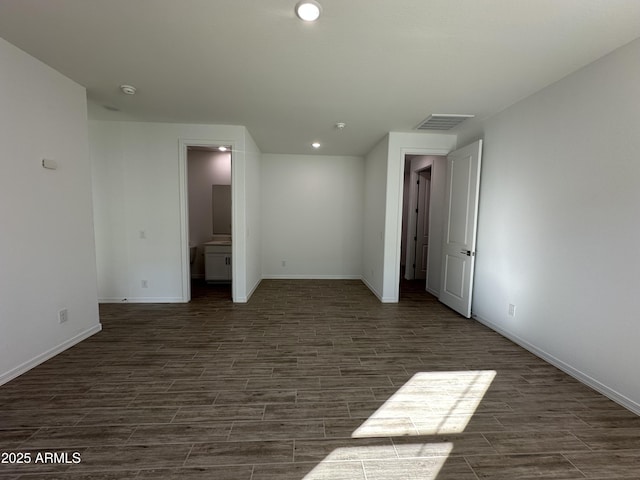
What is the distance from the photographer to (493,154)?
11.5ft

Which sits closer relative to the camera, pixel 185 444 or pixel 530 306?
pixel 185 444

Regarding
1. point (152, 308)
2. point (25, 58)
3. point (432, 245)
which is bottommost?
point (152, 308)

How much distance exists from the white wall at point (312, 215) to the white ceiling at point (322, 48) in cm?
252

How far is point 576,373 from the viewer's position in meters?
2.38

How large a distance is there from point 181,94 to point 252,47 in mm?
1293

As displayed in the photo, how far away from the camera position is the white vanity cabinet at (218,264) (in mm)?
5348

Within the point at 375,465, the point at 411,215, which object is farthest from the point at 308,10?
the point at 411,215

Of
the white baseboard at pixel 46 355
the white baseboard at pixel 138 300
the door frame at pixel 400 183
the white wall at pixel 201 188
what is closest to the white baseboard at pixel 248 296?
the white baseboard at pixel 138 300

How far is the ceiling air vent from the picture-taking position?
11.4 ft

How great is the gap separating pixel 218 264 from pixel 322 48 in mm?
4265

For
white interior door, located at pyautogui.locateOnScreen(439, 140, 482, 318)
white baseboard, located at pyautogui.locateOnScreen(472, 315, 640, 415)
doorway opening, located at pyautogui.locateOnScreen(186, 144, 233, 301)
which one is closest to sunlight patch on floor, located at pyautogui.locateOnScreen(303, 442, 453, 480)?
white baseboard, located at pyautogui.locateOnScreen(472, 315, 640, 415)

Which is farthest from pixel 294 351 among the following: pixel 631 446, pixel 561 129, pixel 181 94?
pixel 561 129

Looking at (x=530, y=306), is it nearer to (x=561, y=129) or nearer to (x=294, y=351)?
(x=561, y=129)

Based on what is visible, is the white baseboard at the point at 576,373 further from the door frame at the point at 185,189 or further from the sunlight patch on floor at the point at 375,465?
the door frame at the point at 185,189
